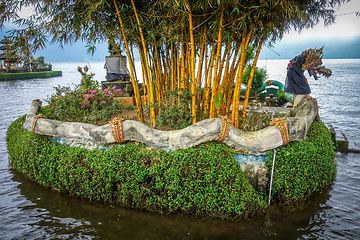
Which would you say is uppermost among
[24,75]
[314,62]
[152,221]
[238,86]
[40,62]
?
[40,62]

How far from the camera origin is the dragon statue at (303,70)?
3.97 m

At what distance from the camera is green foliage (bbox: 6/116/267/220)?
8.86 ft

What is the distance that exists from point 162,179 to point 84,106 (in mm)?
2634

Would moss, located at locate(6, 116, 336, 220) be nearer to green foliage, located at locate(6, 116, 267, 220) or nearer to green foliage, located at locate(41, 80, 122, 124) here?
green foliage, located at locate(6, 116, 267, 220)

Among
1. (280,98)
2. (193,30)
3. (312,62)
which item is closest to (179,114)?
(193,30)

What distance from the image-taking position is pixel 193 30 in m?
3.52

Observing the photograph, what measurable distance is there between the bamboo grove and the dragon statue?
1.59ft

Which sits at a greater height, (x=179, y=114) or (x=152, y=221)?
(x=179, y=114)

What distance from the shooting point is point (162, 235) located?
250 centimetres

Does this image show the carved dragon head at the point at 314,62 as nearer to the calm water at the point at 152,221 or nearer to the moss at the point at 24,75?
the calm water at the point at 152,221

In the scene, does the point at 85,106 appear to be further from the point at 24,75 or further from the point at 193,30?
the point at 24,75

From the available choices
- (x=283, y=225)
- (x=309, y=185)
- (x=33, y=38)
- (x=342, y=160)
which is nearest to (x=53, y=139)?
(x=33, y=38)

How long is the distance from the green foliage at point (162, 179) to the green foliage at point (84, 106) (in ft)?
4.05

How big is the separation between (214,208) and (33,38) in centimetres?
381
